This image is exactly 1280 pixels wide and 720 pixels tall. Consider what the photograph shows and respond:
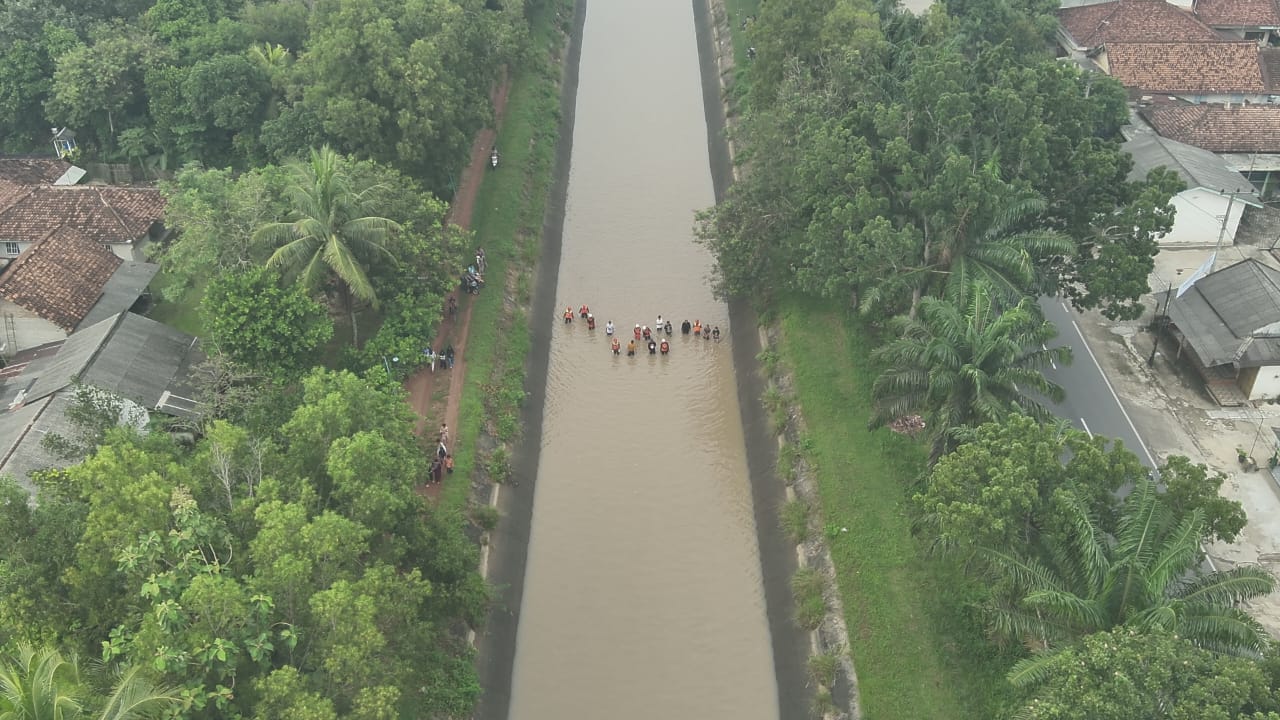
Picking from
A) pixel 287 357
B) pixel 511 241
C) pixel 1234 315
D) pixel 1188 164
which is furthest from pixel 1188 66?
pixel 287 357

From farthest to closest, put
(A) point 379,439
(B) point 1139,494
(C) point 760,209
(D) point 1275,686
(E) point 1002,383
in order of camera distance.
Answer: (C) point 760,209
(E) point 1002,383
(A) point 379,439
(B) point 1139,494
(D) point 1275,686

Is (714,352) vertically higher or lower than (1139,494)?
lower

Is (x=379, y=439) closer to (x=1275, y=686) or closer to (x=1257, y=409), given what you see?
(x=1275, y=686)

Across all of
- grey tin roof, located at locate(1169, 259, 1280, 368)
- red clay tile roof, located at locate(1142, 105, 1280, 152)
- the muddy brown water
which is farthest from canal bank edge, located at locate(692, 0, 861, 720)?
red clay tile roof, located at locate(1142, 105, 1280, 152)

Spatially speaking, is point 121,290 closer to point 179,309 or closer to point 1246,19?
point 179,309

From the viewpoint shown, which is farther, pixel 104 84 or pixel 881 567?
pixel 104 84

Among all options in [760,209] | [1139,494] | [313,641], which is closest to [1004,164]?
[760,209]

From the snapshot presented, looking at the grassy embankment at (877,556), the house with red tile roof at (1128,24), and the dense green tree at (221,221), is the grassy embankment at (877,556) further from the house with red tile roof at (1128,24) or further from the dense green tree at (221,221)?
the house with red tile roof at (1128,24)
